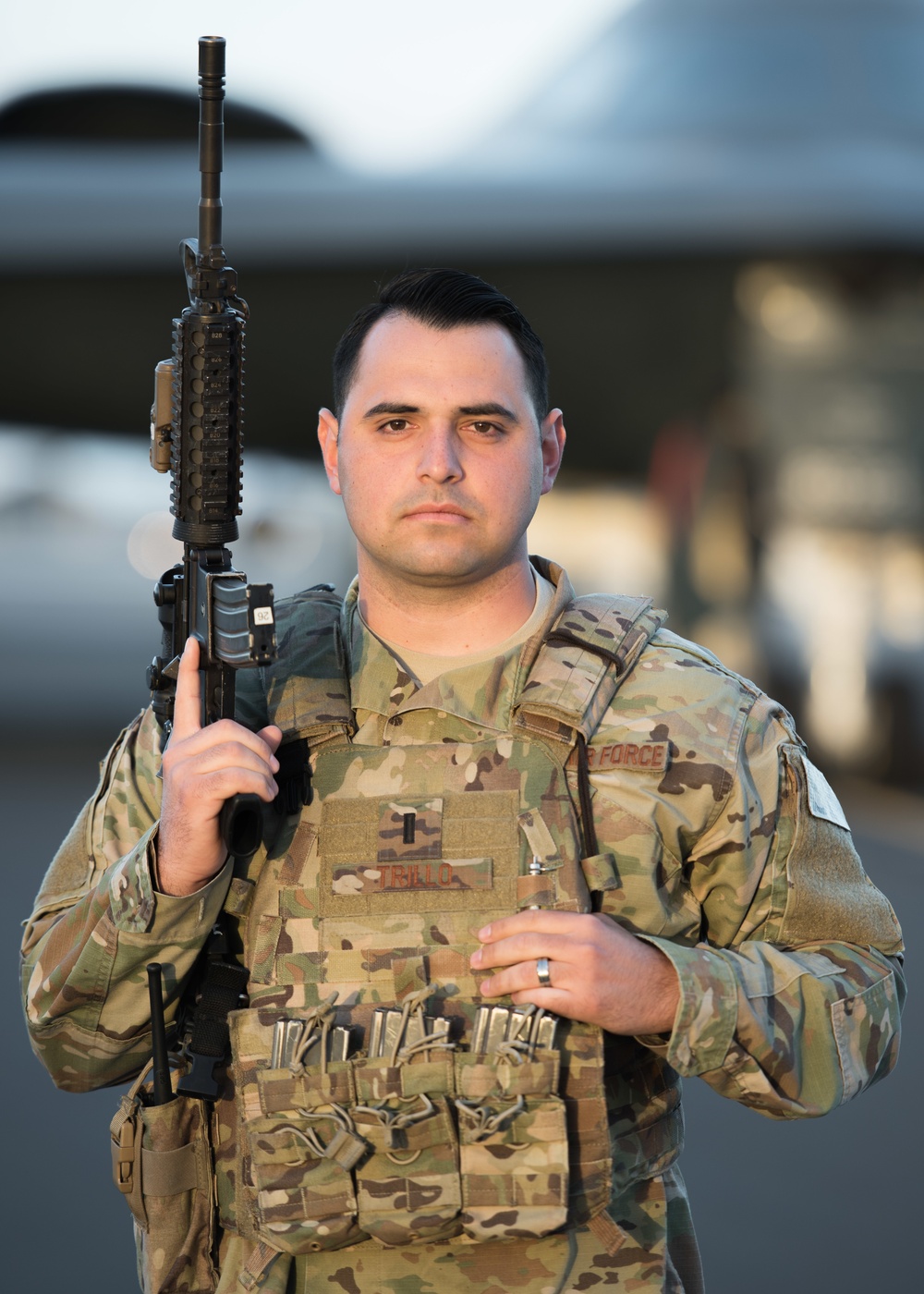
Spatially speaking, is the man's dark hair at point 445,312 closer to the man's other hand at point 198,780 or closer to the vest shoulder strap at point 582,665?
the vest shoulder strap at point 582,665

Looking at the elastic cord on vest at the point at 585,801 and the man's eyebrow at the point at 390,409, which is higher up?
the man's eyebrow at the point at 390,409

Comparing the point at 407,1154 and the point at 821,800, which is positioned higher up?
the point at 821,800

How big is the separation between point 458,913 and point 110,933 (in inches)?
19.7

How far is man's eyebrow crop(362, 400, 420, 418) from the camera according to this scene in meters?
2.20

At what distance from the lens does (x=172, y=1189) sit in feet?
7.03

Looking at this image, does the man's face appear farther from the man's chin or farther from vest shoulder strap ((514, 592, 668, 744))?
vest shoulder strap ((514, 592, 668, 744))

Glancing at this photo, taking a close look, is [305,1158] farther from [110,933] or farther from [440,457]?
[440,457]

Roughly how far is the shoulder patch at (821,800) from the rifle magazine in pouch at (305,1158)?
0.81m

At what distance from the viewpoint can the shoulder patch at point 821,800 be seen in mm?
2219

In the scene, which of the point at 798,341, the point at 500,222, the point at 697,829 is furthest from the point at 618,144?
the point at 697,829

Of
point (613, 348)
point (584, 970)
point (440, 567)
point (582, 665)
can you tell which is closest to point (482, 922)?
point (584, 970)

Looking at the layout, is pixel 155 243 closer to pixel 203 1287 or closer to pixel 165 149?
pixel 165 149

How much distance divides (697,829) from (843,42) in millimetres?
12028

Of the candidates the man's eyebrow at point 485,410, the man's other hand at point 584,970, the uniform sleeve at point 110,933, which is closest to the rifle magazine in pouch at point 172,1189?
the uniform sleeve at point 110,933
